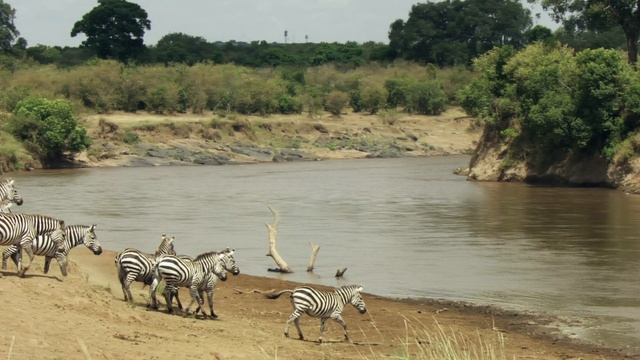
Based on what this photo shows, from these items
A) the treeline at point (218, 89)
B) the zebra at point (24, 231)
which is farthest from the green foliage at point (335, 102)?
the zebra at point (24, 231)

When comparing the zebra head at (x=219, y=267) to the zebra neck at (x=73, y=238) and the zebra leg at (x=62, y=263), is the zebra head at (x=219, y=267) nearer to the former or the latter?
the zebra leg at (x=62, y=263)

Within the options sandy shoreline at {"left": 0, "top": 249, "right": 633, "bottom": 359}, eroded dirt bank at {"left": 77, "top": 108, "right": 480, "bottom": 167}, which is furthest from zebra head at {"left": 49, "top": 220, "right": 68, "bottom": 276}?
eroded dirt bank at {"left": 77, "top": 108, "right": 480, "bottom": 167}

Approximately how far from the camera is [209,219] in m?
38.6

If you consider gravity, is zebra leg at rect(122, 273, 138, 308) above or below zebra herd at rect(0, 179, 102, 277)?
below

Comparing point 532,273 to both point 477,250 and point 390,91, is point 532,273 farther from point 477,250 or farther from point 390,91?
point 390,91

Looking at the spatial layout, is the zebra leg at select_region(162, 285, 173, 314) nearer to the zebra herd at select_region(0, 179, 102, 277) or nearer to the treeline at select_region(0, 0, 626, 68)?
the zebra herd at select_region(0, 179, 102, 277)

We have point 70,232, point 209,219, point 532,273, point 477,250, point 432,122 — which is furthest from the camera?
point 432,122

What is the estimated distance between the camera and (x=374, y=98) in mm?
94562

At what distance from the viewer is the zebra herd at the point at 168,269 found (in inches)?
669

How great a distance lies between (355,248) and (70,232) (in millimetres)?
11636

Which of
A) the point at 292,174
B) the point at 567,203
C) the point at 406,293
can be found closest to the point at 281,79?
the point at 292,174

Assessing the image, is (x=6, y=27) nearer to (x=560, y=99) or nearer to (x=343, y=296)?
(x=560, y=99)

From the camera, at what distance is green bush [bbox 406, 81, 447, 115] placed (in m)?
95.8

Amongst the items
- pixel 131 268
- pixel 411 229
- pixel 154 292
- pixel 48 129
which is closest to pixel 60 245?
pixel 131 268
